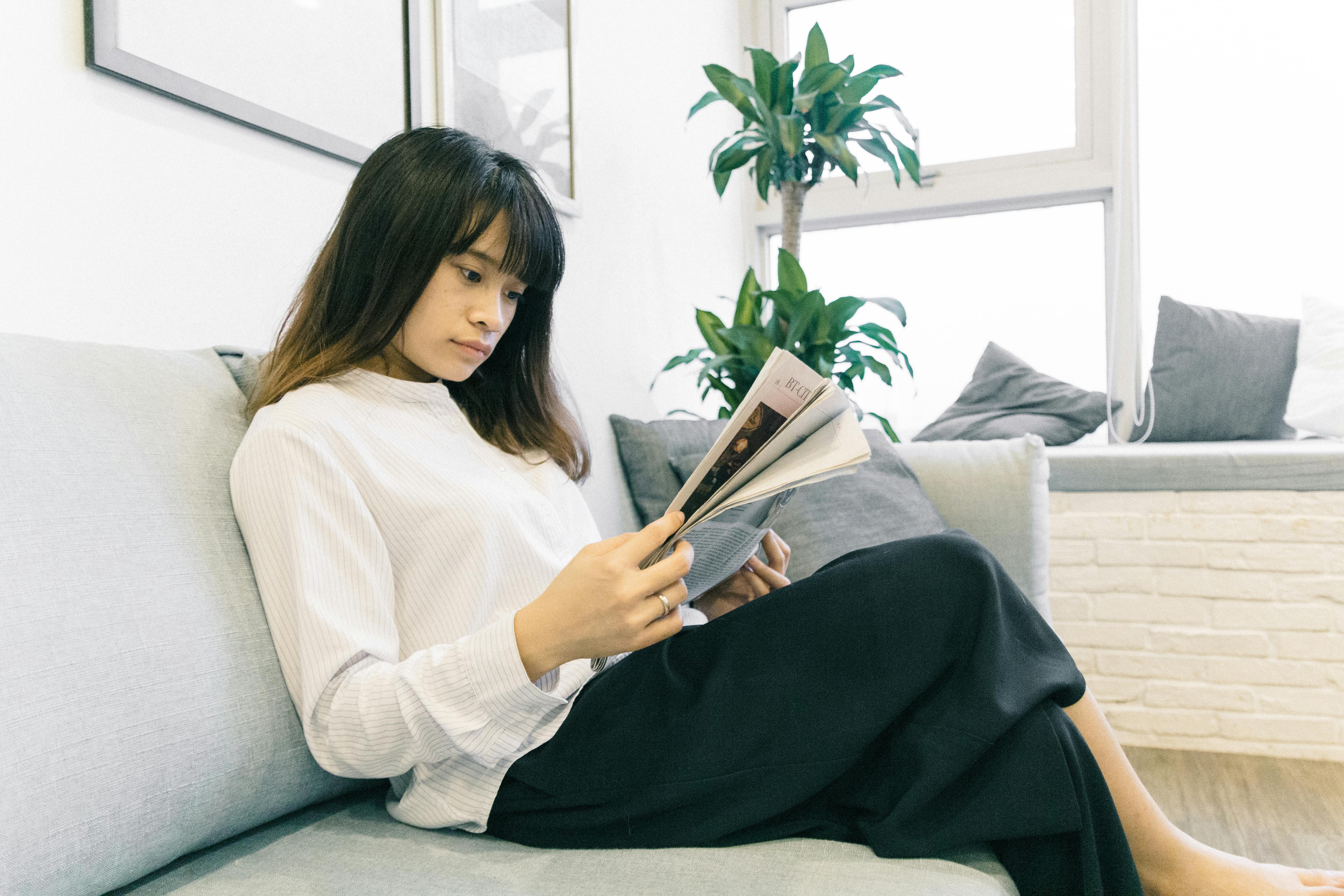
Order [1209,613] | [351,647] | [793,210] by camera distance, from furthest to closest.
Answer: [793,210] → [1209,613] → [351,647]

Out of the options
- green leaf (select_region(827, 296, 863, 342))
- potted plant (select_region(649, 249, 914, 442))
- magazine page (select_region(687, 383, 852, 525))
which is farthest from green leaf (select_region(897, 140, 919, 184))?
magazine page (select_region(687, 383, 852, 525))

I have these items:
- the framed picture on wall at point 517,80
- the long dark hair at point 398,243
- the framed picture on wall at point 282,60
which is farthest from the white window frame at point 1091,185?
the long dark hair at point 398,243

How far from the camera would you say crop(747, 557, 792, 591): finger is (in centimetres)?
121

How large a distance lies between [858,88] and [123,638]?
1.99 metres

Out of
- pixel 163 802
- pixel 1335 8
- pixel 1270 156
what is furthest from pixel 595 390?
pixel 1335 8

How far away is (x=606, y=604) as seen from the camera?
703mm

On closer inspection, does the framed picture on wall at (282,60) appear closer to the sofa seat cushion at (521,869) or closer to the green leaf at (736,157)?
the sofa seat cushion at (521,869)

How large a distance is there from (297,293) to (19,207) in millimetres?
259

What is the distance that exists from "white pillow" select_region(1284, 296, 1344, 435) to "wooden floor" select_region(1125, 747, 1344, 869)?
83 centimetres

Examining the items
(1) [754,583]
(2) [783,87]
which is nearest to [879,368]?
(2) [783,87]

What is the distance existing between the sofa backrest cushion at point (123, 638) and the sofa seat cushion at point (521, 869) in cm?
3

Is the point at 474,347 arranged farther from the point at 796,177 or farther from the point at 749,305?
the point at 796,177

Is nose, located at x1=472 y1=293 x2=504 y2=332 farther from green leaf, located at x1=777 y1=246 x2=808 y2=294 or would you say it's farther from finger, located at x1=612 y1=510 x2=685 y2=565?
green leaf, located at x1=777 y1=246 x2=808 y2=294

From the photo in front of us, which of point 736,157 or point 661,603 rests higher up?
point 736,157
